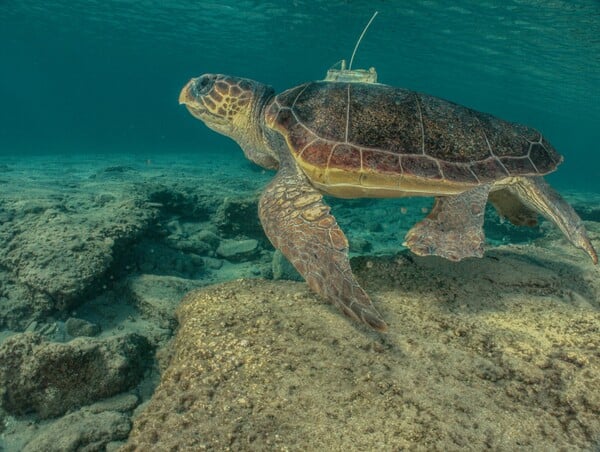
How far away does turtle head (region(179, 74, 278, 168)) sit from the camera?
15.1 ft

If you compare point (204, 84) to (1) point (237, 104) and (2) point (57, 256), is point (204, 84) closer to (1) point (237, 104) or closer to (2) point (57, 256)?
(1) point (237, 104)

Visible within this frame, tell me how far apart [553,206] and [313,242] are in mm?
2401

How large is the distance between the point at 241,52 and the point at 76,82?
3692 inches

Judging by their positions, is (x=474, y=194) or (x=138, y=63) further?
(x=138, y=63)

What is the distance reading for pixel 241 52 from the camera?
139ft

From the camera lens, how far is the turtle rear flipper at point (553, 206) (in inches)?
128

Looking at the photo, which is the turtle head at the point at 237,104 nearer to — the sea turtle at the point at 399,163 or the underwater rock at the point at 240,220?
the sea turtle at the point at 399,163

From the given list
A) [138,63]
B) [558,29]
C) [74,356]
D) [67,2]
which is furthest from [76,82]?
[74,356]

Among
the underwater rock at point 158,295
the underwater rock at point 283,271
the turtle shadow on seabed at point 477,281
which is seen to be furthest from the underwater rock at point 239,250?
the turtle shadow on seabed at point 477,281

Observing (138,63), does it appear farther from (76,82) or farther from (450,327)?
(450,327)

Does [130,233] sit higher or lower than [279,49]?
lower

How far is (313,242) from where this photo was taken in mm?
2854

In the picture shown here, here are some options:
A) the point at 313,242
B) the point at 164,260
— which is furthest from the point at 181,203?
the point at 313,242

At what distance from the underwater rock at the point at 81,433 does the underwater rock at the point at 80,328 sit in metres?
1.10
